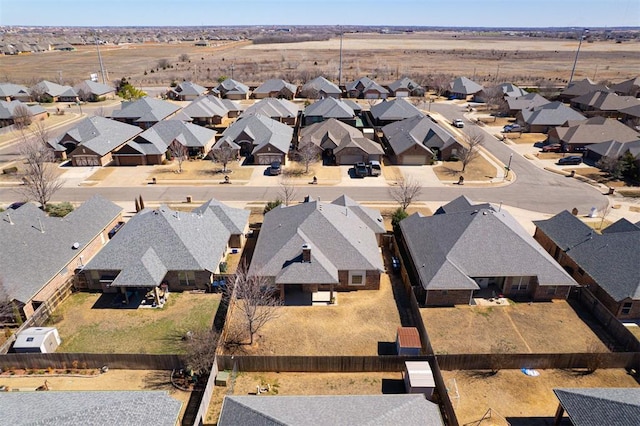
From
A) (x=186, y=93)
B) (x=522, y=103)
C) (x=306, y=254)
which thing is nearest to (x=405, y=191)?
(x=306, y=254)

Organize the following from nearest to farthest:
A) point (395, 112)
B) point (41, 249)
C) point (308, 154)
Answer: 1. point (41, 249)
2. point (308, 154)
3. point (395, 112)

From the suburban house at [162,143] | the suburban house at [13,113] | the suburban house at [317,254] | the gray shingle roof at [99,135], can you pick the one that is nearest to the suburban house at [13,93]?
the suburban house at [13,113]

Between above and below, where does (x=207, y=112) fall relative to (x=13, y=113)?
above

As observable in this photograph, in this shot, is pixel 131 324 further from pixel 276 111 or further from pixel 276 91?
pixel 276 91

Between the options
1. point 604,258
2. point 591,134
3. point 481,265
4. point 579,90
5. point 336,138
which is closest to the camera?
point 481,265

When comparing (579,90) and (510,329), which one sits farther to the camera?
(579,90)

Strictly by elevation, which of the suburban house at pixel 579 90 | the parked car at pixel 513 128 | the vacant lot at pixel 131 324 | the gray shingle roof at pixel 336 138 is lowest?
the vacant lot at pixel 131 324

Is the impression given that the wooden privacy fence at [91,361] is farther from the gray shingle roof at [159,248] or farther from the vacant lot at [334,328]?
the gray shingle roof at [159,248]

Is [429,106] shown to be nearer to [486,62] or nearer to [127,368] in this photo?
[127,368]
